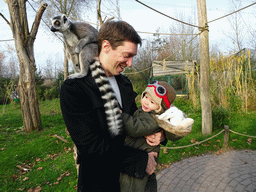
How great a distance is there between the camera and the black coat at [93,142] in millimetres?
1102

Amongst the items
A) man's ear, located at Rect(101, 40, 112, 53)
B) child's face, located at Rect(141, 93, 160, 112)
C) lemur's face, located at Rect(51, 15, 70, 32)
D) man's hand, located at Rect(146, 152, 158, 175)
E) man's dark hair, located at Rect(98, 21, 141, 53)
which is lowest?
man's hand, located at Rect(146, 152, 158, 175)

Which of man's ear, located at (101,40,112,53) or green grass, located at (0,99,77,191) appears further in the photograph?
green grass, located at (0,99,77,191)

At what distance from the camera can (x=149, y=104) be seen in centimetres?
155

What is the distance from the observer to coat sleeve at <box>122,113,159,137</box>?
131cm

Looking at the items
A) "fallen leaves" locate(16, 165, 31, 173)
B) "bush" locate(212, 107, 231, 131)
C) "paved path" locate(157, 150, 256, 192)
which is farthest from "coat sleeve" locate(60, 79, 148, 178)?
"bush" locate(212, 107, 231, 131)

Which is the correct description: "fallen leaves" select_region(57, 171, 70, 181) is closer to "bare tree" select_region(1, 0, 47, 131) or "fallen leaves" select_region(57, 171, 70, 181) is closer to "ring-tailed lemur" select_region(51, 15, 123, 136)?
"ring-tailed lemur" select_region(51, 15, 123, 136)

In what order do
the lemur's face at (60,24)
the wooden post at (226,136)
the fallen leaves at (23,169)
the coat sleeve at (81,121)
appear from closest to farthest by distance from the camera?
the coat sleeve at (81,121) → the lemur's face at (60,24) → the fallen leaves at (23,169) → the wooden post at (226,136)

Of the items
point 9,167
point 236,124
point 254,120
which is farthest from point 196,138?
point 9,167

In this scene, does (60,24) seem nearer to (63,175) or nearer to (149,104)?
(149,104)

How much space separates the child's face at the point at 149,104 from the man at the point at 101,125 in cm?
41

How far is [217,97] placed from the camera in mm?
7020

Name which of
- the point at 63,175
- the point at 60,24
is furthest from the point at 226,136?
the point at 60,24

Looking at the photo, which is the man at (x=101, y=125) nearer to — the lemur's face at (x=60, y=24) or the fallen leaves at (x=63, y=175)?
the lemur's face at (x=60, y=24)

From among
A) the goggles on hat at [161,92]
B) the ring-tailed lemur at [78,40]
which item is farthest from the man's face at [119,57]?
the goggles on hat at [161,92]
